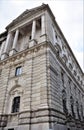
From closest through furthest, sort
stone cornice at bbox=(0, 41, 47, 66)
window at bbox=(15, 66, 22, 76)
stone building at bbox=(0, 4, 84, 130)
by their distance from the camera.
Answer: stone building at bbox=(0, 4, 84, 130) → stone cornice at bbox=(0, 41, 47, 66) → window at bbox=(15, 66, 22, 76)

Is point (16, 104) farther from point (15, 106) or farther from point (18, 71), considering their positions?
point (18, 71)

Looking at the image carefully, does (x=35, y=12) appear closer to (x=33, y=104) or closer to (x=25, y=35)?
(x=25, y=35)

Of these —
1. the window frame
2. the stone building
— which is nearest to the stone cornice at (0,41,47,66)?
the stone building

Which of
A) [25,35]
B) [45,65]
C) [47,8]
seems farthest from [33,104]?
[47,8]

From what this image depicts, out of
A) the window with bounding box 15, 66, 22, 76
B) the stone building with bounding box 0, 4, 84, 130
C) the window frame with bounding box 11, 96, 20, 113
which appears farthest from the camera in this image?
the window with bounding box 15, 66, 22, 76

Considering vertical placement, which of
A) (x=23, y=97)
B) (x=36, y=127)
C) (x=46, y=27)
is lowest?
(x=36, y=127)

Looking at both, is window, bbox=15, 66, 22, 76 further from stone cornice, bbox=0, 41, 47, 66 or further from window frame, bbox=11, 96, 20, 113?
window frame, bbox=11, 96, 20, 113

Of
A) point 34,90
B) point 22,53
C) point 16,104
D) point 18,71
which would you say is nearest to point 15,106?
point 16,104

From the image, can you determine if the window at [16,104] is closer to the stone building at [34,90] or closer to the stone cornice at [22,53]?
the stone building at [34,90]

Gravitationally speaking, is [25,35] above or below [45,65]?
above

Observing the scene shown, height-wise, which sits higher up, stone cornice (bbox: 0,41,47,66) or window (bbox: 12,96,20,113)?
stone cornice (bbox: 0,41,47,66)

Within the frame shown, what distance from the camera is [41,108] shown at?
38.3 feet

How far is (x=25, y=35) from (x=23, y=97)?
13.6m

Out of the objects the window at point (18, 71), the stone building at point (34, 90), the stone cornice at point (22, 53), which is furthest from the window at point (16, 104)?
the stone cornice at point (22, 53)
